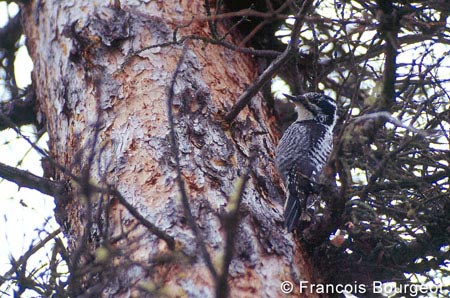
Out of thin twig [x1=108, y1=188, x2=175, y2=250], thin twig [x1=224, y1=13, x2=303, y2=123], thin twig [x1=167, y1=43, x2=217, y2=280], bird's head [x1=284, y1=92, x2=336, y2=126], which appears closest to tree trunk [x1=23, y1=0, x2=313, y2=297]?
thin twig [x1=108, y1=188, x2=175, y2=250]

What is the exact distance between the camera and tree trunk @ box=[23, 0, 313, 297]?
3.49 metres

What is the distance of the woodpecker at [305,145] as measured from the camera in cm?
458

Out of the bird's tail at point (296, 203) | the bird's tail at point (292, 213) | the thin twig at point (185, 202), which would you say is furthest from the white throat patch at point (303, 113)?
the thin twig at point (185, 202)

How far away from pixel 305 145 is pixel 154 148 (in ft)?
6.08

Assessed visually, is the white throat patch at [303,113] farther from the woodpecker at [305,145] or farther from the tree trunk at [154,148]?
the tree trunk at [154,148]

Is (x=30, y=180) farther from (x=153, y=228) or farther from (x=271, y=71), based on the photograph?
(x=271, y=71)

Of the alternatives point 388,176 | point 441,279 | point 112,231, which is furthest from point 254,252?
point 441,279

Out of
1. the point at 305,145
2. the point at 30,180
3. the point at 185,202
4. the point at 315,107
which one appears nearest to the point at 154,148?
the point at 30,180

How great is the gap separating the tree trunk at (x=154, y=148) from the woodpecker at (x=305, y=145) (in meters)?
0.14

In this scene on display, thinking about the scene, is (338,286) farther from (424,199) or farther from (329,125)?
(329,125)

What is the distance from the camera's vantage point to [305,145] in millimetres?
5582

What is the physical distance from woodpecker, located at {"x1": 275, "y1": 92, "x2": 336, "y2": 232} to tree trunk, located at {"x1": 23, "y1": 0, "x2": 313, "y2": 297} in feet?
0.46

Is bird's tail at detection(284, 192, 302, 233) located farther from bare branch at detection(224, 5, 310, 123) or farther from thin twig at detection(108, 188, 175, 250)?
thin twig at detection(108, 188, 175, 250)

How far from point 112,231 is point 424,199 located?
6.48ft
